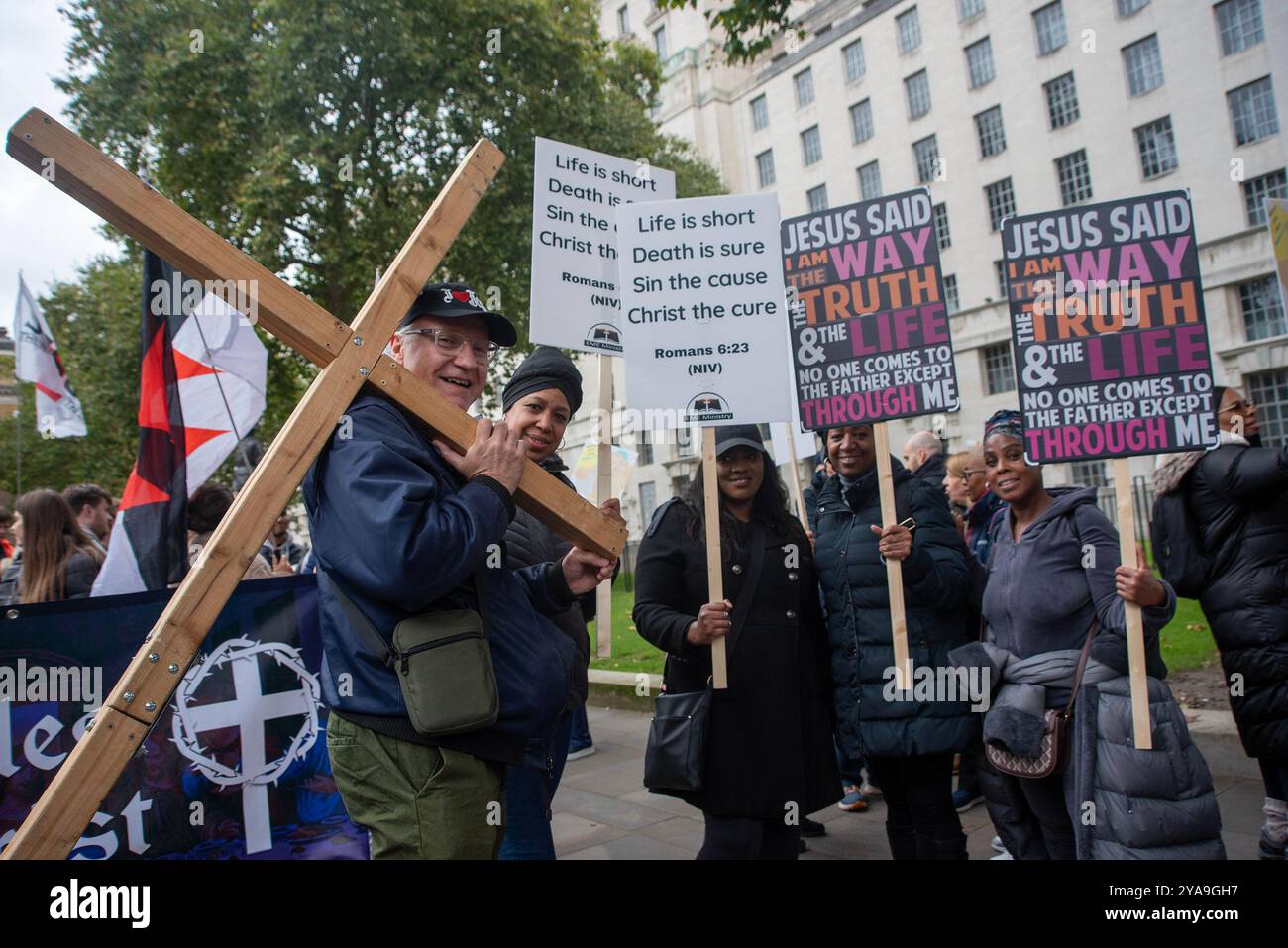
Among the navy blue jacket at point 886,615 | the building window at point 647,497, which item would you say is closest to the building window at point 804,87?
the building window at point 647,497

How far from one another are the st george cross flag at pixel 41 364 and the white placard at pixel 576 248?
7.00 metres

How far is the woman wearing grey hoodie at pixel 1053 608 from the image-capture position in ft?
10.6

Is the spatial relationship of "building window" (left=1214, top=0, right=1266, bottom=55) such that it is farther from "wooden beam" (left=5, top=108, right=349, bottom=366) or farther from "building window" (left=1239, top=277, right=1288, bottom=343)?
"wooden beam" (left=5, top=108, right=349, bottom=366)

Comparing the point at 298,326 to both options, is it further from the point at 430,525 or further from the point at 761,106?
the point at 761,106

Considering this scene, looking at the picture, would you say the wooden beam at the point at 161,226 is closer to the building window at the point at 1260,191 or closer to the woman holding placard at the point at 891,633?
the woman holding placard at the point at 891,633

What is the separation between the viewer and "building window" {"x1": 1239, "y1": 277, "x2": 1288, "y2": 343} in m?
25.4

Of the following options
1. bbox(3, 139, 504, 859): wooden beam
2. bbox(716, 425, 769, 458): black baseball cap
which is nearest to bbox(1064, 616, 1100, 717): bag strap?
bbox(716, 425, 769, 458): black baseball cap

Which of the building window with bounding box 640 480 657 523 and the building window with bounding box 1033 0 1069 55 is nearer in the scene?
the building window with bounding box 1033 0 1069 55

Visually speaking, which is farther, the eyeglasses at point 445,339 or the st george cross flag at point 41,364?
the st george cross flag at point 41,364

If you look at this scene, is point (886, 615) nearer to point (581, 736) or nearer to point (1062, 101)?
point (581, 736)

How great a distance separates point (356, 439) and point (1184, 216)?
3.13 meters

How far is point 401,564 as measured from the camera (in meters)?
1.96

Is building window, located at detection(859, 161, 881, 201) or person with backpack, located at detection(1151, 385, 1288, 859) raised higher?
building window, located at detection(859, 161, 881, 201)

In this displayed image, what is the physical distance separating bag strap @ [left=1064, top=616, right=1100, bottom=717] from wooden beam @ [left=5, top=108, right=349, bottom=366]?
8.90ft
